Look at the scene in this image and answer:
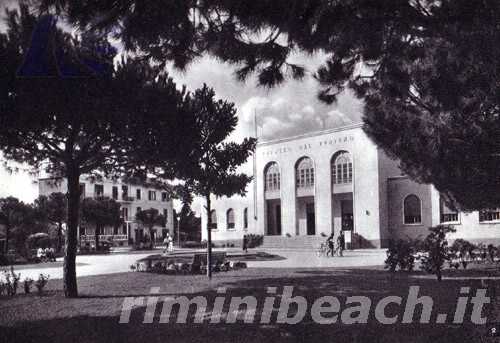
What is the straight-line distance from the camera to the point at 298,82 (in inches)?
241

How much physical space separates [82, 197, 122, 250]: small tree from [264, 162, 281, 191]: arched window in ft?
43.4

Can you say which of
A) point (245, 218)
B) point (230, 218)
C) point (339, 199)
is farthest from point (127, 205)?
point (339, 199)

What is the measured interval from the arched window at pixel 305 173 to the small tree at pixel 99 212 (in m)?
15.9

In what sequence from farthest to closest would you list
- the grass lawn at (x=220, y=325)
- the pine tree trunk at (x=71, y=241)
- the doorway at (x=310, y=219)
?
the doorway at (x=310, y=219), the pine tree trunk at (x=71, y=241), the grass lawn at (x=220, y=325)

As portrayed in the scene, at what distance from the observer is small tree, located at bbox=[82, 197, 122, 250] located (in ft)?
127

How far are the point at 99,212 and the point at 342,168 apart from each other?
20.1 metres

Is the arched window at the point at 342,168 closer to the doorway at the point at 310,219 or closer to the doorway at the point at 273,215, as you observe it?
the doorway at the point at 310,219

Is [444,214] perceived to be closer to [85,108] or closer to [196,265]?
[196,265]

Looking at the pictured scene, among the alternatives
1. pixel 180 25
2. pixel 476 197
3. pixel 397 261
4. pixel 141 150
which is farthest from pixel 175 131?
pixel 476 197

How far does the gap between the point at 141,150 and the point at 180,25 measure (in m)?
5.06

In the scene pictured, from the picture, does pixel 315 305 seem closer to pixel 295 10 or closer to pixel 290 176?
pixel 295 10

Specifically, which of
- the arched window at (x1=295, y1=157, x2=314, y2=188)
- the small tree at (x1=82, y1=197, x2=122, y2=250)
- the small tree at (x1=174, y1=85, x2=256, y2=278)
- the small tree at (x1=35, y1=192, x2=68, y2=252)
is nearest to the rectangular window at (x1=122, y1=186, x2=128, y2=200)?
the small tree at (x1=82, y1=197, x2=122, y2=250)

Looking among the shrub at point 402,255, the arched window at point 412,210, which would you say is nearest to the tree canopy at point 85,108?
the shrub at point 402,255

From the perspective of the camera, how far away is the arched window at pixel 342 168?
34.8 meters
